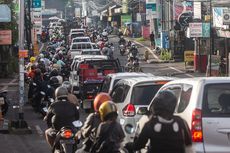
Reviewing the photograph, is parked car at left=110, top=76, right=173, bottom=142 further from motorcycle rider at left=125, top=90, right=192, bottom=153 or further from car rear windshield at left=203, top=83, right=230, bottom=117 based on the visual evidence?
motorcycle rider at left=125, top=90, right=192, bottom=153

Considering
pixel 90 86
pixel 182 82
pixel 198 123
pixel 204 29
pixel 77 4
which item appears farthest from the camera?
pixel 77 4

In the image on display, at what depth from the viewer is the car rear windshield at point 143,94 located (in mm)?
13633

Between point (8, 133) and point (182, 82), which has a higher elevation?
point (182, 82)

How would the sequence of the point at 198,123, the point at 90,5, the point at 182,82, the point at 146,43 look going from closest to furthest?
1. the point at 198,123
2. the point at 182,82
3. the point at 146,43
4. the point at 90,5

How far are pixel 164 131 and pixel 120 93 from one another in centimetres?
705

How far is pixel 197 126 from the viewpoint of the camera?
9.34m

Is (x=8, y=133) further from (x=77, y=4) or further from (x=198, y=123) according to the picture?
(x=77, y=4)

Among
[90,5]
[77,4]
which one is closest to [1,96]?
[90,5]

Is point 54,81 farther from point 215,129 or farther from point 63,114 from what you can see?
point 215,129

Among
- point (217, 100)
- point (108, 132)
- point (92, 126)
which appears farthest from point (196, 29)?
point (108, 132)

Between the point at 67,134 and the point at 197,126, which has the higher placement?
the point at 197,126

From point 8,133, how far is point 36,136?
3.30ft

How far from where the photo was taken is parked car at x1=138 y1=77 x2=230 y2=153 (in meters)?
9.30

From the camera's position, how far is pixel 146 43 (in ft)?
225
